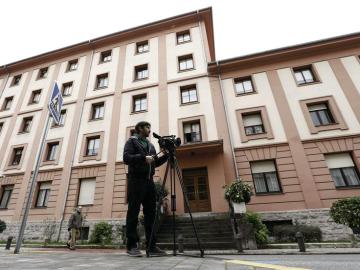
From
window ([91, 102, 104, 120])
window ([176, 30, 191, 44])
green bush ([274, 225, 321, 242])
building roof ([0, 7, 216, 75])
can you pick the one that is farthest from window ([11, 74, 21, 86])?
green bush ([274, 225, 321, 242])

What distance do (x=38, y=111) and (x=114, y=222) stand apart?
11917mm

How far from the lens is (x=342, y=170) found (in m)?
11.1

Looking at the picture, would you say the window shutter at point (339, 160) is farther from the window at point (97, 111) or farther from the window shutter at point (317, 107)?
the window at point (97, 111)

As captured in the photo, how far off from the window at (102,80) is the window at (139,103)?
3.41m

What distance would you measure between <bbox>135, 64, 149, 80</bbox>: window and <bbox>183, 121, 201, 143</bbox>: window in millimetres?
6254

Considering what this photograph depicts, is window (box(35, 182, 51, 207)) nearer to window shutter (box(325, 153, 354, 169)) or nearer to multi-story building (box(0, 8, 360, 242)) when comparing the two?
multi-story building (box(0, 8, 360, 242))

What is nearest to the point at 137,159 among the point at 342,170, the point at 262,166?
the point at 262,166

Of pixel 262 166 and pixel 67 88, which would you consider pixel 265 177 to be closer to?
pixel 262 166

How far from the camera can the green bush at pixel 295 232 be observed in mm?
8859

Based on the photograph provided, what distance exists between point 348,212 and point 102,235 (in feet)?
34.8

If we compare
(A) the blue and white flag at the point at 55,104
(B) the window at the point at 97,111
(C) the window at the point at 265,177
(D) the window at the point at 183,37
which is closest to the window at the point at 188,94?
(D) the window at the point at 183,37

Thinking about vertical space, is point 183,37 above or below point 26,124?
above

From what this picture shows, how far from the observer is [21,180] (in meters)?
15.0

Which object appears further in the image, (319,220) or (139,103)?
(139,103)
